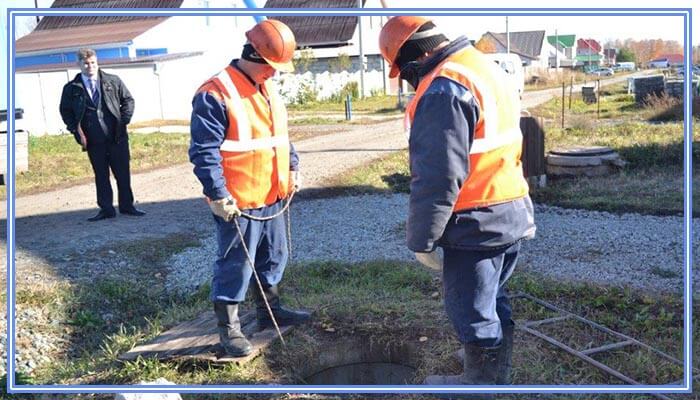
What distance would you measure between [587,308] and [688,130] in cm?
196

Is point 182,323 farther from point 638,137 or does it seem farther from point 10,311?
point 638,137

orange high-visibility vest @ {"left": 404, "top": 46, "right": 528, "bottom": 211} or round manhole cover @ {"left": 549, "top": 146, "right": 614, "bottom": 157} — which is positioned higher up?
orange high-visibility vest @ {"left": 404, "top": 46, "right": 528, "bottom": 211}

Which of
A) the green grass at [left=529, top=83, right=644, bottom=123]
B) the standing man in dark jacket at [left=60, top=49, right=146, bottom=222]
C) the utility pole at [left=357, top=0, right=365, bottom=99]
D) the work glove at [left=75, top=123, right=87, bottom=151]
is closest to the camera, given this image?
the utility pole at [left=357, top=0, right=365, bottom=99]

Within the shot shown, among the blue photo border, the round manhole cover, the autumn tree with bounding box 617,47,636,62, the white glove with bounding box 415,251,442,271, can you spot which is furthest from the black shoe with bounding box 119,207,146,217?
the round manhole cover

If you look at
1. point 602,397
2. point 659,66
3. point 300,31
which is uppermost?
point 300,31

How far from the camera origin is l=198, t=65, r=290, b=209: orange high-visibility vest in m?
3.43

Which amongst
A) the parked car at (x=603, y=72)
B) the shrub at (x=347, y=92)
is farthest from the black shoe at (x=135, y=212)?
the parked car at (x=603, y=72)

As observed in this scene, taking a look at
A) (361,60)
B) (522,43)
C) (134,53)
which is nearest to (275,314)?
(361,60)

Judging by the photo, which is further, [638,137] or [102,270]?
[638,137]

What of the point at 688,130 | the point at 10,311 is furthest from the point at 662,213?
the point at 10,311

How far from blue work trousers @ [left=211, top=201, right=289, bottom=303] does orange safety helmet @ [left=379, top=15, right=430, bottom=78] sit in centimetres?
123

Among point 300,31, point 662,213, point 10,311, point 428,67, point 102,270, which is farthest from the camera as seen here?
point 662,213

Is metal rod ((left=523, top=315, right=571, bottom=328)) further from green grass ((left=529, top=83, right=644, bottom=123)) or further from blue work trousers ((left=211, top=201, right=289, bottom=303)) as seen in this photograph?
green grass ((left=529, top=83, right=644, bottom=123))

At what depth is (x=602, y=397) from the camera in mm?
3293
